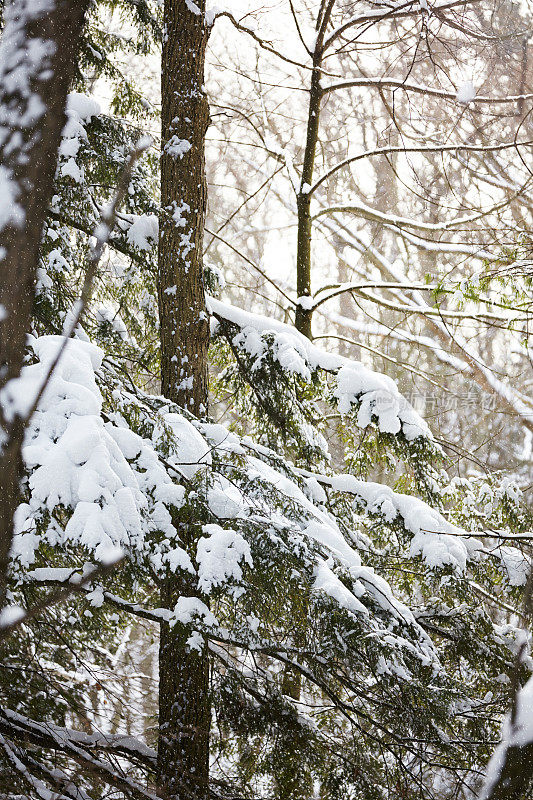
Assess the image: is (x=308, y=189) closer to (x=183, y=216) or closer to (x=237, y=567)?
(x=183, y=216)

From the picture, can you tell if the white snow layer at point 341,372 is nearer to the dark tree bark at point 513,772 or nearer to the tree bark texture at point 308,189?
the tree bark texture at point 308,189

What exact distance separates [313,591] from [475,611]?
7.26 ft

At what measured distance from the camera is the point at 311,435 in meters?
4.76

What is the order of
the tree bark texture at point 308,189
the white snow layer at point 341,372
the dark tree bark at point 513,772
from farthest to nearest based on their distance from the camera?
the tree bark texture at point 308,189, the white snow layer at point 341,372, the dark tree bark at point 513,772

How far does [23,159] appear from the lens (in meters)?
0.69

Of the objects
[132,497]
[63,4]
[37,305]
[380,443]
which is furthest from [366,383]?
[63,4]

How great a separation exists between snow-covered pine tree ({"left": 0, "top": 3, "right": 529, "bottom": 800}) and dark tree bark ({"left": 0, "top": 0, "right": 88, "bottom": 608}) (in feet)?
3.22

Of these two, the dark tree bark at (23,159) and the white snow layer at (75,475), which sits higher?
the dark tree bark at (23,159)

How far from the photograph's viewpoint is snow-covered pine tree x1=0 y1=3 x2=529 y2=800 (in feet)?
7.34

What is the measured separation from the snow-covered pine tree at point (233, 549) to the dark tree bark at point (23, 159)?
0.98 m

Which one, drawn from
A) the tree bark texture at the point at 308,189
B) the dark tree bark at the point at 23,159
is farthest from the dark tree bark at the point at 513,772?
the tree bark texture at the point at 308,189

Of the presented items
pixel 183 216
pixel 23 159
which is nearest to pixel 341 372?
pixel 183 216

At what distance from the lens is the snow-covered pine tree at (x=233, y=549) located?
88.1 inches

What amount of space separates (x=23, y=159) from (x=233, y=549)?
2.10 meters
